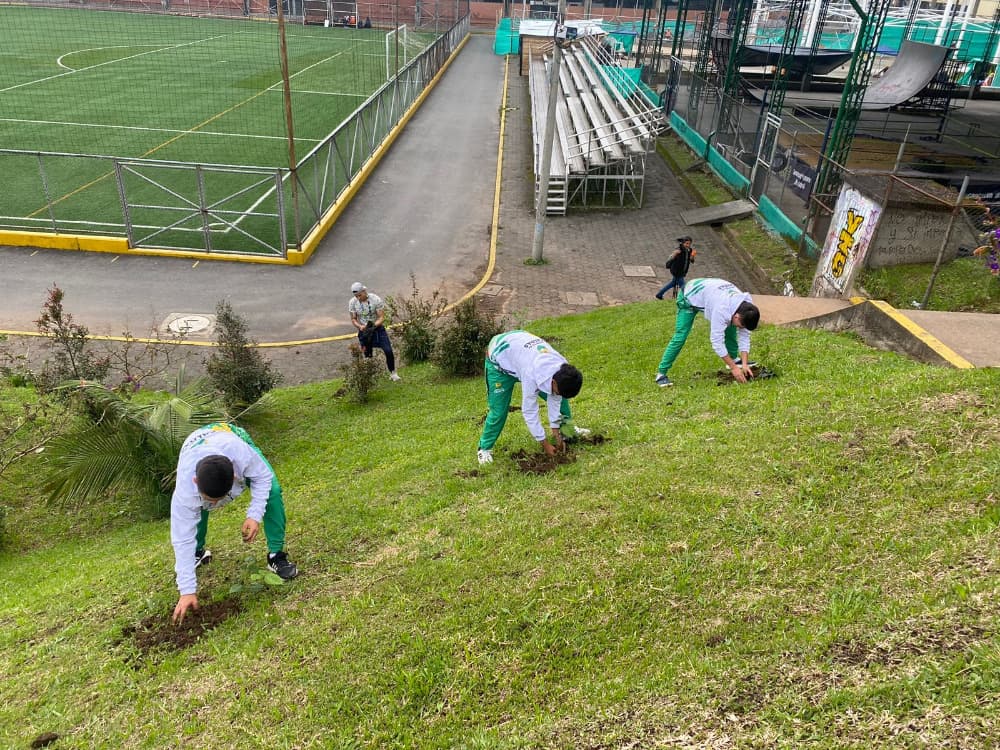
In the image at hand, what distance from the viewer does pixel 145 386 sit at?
460 inches

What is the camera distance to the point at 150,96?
3222 centimetres

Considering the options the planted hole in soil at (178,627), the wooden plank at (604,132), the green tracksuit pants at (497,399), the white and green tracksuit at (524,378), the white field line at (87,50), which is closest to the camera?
the planted hole in soil at (178,627)

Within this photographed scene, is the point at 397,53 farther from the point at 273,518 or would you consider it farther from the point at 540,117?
the point at 273,518

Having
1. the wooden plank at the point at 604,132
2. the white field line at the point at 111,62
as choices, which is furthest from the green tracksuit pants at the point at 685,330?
the white field line at the point at 111,62

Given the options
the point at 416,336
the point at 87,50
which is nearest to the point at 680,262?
the point at 416,336

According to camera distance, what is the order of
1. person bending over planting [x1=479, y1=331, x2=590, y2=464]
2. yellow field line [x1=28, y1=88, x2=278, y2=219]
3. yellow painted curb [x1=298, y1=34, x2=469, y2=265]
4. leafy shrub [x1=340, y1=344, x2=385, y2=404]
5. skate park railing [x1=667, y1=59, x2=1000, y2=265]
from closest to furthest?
person bending over planting [x1=479, y1=331, x2=590, y2=464], leafy shrub [x1=340, y1=344, x2=385, y2=404], skate park railing [x1=667, y1=59, x2=1000, y2=265], yellow painted curb [x1=298, y1=34, x2=469, y2=265], yellow field line [x1=28, y1=88, x2=278, y2=219]

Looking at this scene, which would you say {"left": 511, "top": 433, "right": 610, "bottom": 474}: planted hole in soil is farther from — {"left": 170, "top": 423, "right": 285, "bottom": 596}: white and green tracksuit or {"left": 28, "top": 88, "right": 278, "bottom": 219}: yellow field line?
{"left": 28, "top": 88, "right": 278, "bottom": 219}: yellow field line

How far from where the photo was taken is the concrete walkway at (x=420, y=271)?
13445mm

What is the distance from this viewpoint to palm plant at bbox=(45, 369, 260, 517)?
294 inches

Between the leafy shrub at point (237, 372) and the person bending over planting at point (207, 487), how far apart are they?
189 inches

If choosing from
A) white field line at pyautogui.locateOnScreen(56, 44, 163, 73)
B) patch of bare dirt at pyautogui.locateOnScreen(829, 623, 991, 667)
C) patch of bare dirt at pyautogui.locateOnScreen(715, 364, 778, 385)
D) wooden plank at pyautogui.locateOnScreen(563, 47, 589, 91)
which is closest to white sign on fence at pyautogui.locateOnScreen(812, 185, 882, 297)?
patch of bare dirt at pyautogui.locateOnScreen(715, 364, 778, 385)

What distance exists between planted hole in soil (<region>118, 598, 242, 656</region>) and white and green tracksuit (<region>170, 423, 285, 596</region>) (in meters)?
0.33

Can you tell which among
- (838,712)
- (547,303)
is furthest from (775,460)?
(547,303)

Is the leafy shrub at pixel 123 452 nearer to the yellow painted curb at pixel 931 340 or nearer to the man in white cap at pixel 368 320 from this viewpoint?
the man in white cap at pixel 368 320
